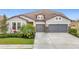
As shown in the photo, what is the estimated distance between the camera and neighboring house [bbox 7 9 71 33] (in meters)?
2.65

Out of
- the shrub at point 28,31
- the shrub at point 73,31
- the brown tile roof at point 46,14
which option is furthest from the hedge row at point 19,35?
the shrub at point 73,31

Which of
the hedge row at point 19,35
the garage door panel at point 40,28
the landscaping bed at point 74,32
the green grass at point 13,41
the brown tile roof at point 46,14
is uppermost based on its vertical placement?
the brown tile roof at point 46,14

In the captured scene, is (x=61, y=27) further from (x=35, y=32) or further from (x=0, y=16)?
(x=0, y=16)

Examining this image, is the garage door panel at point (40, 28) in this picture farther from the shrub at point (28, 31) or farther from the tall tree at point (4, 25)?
the tall tree at point (4, 25)

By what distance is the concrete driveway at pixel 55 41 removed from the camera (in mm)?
2637

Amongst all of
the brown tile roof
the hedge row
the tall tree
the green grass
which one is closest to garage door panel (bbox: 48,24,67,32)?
the brown tile roof

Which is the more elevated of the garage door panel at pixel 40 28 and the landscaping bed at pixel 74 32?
the garage door panel at pixel 40 28

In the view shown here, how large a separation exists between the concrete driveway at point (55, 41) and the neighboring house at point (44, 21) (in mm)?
62

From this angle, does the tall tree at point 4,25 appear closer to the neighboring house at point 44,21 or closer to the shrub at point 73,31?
the neighboring house at point 44,21

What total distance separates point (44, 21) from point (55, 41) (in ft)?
0.89

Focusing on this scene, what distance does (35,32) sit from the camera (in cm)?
267

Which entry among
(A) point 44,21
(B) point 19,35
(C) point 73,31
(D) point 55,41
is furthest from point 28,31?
(C) point 73,31
